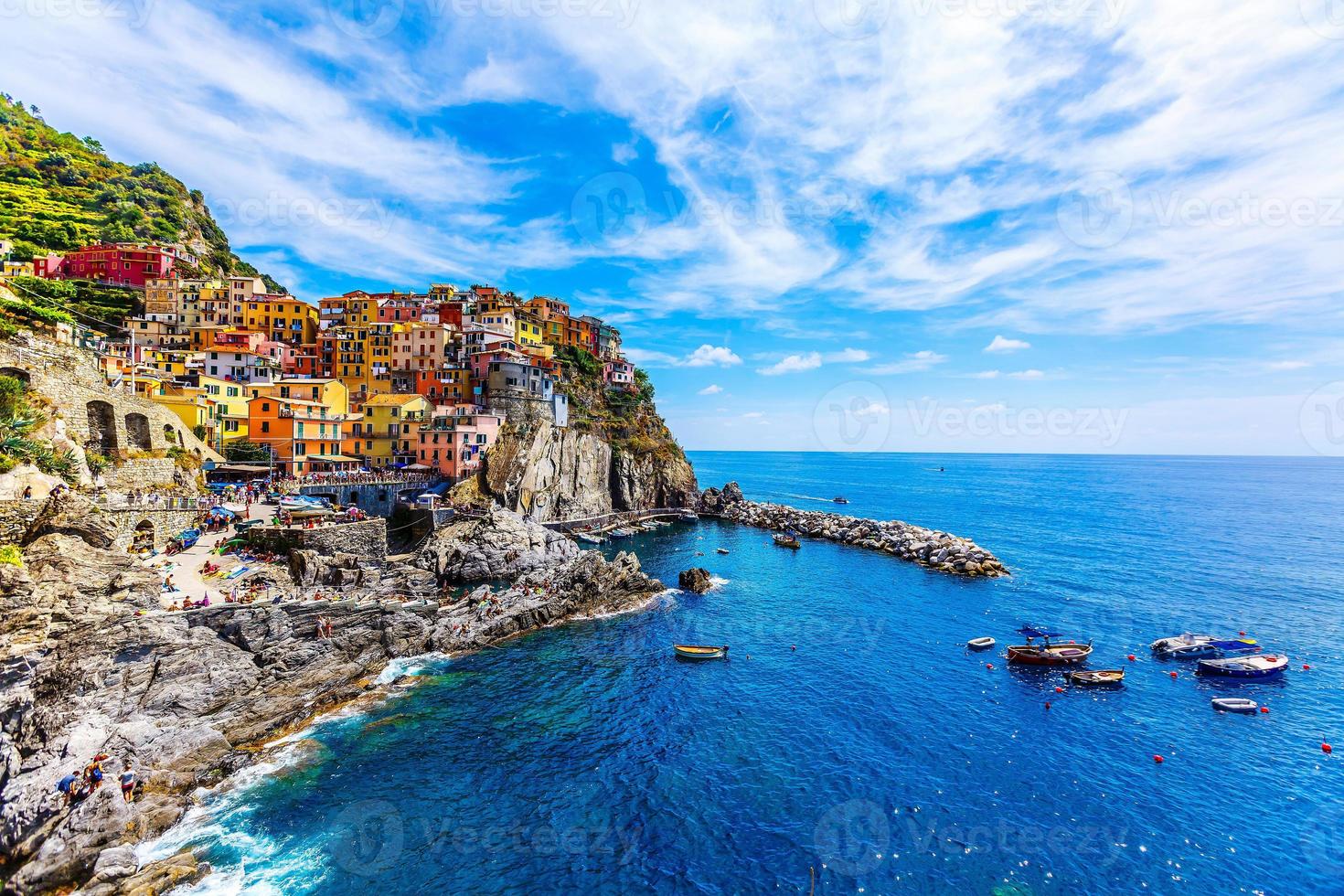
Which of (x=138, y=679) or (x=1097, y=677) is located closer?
(x=138, y=679)

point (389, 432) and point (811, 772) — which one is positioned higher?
point (389, 432)

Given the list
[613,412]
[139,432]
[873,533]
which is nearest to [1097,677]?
[873,533]

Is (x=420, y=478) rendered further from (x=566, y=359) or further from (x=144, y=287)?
(x=144, y=287)

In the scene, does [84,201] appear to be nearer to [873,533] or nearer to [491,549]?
[491,549]

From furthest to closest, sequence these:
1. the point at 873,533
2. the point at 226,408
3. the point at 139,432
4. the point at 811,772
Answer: the point at 873,533
the point at 226,408
the point at 139,432
the point at 811,772

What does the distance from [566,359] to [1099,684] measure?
81740mm

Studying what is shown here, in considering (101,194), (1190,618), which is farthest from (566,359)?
(101,194)

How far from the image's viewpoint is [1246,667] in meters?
→ 38.8

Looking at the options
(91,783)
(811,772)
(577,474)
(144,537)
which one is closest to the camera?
(91,783)

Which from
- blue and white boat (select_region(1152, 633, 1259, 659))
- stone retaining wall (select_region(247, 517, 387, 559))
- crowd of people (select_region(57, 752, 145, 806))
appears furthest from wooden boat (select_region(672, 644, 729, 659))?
blue and white boat (select_region(1152, 633, 1259, 659))

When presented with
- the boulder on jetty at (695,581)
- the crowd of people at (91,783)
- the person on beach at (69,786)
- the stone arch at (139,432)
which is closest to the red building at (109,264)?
the stone arch at (139,432)

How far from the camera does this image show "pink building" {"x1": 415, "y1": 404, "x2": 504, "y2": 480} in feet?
228

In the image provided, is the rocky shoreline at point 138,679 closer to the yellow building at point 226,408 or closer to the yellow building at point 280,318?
the yellow building at point 226,408

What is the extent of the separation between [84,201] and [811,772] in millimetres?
147852
